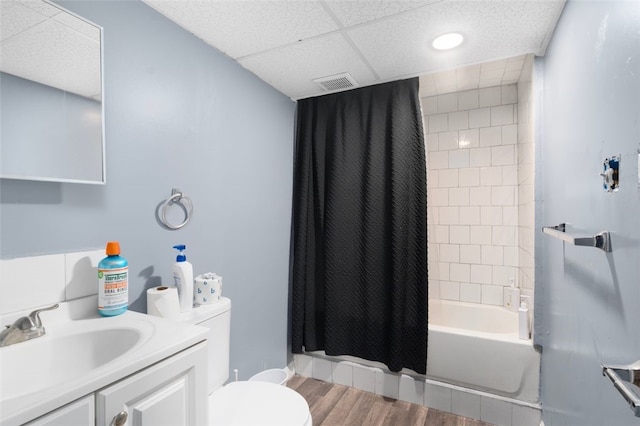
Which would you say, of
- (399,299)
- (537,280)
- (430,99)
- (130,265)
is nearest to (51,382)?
(130,265)

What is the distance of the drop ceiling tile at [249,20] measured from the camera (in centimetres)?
136

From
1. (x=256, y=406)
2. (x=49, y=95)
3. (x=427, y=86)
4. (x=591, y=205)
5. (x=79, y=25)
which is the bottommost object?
(x=256, y=406)

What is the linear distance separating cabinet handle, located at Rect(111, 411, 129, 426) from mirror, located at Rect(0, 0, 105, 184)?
2.48ft

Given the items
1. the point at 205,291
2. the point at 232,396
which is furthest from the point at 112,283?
the point at 232,396

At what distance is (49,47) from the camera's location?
1064 mm

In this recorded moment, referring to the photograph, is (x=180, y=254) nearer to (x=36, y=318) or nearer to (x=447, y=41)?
(x=36, y=318)

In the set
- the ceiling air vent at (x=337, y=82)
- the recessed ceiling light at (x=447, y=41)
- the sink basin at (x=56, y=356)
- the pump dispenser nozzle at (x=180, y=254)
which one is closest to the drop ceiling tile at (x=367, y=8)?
the recessed ceiling light at (x=447, y=41)

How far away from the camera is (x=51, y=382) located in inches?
35.1

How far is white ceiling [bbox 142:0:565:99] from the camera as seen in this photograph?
1374 mm

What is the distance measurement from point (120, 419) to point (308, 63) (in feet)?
5.99

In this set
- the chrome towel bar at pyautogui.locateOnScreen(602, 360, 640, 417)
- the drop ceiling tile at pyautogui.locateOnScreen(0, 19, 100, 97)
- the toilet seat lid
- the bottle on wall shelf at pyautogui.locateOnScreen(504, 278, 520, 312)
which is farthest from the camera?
the bottle on wall shelf at pyautogui.locateOnScreen(504, 278, 520, 312)

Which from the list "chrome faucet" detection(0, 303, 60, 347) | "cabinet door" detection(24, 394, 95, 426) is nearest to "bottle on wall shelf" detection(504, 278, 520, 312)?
"cabinet door" detection(24, 394, 95, 426)

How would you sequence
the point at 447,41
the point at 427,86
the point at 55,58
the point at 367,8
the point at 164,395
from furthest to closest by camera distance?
the point at 427,86
the point at 447,41
the point at 367,8
the point at 55,58
the point at 164,395

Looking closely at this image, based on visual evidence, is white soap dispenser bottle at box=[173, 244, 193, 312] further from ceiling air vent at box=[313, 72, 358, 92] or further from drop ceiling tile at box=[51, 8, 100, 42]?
ceiling air vent at box=[313, 72, 358, 92]
